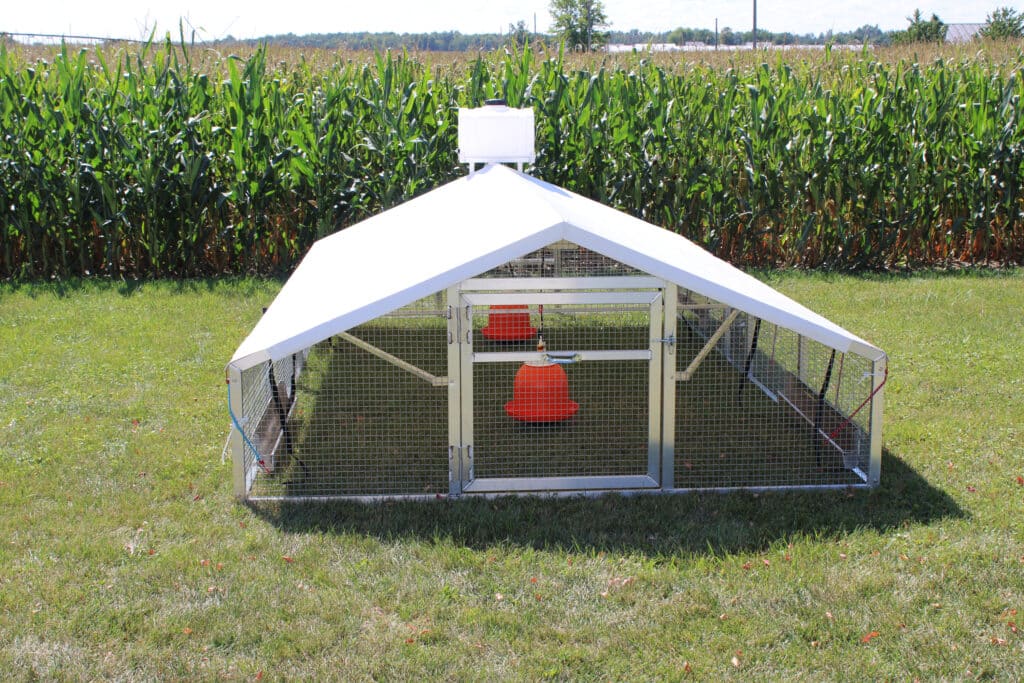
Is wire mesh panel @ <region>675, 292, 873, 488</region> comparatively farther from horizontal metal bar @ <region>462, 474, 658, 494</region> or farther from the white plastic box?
the white plastic box

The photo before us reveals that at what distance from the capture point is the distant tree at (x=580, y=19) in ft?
113

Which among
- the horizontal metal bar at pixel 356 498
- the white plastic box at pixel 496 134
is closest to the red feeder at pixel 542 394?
the horizontal metal bar at pixel 356 498

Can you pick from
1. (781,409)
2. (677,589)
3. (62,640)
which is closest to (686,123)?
(781,409)

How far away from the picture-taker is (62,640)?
3.86 meters

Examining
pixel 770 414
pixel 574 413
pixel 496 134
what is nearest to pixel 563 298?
pixel 574 413

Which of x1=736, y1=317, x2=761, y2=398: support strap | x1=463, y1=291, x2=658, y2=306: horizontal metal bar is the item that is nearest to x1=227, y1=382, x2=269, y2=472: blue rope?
x1=463, y1=291, x2=658, y2=306: horizontal metal bar

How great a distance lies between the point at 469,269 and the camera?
15.7 feet

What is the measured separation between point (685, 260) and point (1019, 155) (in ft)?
24.1

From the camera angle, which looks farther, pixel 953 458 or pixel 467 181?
pixel 467 181

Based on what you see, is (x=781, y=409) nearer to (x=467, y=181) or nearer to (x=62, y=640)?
(x=467, y=181)

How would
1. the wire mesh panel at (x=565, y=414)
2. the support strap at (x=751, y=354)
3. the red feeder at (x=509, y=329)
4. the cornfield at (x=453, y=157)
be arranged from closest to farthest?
1. the wire mesh panel at (x=565, y=414)
2. the support strap at (x=751, y=354)
3. the red feeder at (x=509, y=329)
4. the cornfield at (x=453, y=157)

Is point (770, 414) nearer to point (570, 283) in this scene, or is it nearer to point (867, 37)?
point (570, 283)

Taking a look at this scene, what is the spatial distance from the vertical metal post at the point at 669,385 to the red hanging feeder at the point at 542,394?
0.89 m

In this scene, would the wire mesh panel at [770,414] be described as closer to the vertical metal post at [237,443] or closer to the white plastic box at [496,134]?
the white plastic box at [496,134]
